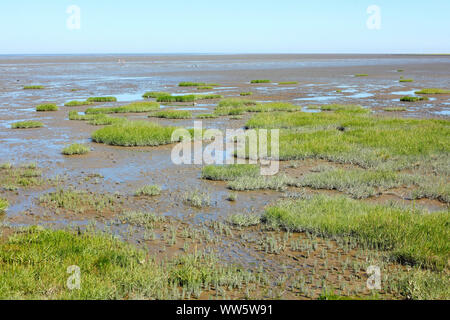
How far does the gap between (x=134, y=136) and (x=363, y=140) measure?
30.1 ft

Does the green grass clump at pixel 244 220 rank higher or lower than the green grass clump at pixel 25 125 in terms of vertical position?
lower

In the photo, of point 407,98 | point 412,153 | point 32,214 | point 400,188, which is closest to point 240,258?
point 32,214

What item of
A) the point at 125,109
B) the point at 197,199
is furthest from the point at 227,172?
the point at 125,109

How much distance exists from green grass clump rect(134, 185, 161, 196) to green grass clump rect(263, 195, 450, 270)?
333cm

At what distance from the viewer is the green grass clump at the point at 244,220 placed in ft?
28.7

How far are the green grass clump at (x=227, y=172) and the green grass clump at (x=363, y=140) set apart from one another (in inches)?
87.2

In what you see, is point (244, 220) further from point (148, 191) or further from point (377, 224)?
point (148, 191)

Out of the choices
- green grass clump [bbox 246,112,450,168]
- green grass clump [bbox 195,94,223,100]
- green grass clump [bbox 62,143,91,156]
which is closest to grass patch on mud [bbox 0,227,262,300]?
green grass clump [bbox 246,112,450,168]

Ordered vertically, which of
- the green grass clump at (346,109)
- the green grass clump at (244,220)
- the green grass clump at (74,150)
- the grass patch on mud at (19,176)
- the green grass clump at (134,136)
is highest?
the green grass clump at (346,109)

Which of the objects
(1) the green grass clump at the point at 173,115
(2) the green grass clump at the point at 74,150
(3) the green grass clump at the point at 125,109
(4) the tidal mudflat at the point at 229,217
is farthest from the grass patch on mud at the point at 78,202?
(3) the green grass clump at the point at 125,109

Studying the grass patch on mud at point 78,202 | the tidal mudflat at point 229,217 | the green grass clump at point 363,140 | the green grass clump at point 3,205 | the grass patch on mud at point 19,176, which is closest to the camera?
the tidal mudflat at point 229,217

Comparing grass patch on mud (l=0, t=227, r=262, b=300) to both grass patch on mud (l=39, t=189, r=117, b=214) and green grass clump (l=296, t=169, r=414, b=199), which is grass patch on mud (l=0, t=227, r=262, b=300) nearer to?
grass patch on mud (l=39, t=189, r=117, b=214)

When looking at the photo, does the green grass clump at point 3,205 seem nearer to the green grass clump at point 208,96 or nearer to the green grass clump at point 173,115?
the green grass clump at point 173,115

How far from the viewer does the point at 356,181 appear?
11273 millimetres
